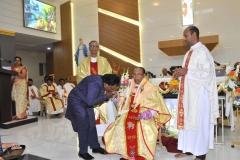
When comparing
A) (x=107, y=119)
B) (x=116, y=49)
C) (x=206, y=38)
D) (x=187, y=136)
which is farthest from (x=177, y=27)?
(x=187, y=136)

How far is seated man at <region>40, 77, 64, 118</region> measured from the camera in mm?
6861

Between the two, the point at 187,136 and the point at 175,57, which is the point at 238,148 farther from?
the point at 175,57

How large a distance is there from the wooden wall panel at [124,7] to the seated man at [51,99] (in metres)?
4.37

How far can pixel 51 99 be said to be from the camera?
6.94m

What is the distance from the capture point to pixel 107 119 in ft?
12.5

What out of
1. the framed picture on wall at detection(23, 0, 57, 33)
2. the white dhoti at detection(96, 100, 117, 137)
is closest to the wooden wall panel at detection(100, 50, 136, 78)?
the framed picture on wall at detection(23, 0, 57, 33)

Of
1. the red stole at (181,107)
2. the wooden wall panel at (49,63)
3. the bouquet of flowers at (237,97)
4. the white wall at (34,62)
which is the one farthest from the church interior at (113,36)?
the wooden wall panel at (49,63)

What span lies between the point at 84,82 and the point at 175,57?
6.23 metres

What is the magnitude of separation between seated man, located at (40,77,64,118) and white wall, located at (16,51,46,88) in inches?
310

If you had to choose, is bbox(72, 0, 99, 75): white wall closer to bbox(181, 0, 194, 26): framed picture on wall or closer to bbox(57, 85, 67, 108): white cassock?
bbox(57, 85, 67, 108): white cassock

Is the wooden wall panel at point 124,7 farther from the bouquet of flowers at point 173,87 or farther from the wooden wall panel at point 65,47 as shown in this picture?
the bouquet of flowers at point 173,87

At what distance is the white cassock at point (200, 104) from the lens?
8.81 ft

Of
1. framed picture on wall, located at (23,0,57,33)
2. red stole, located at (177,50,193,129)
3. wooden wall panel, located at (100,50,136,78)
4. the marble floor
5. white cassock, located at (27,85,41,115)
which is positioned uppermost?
framed picture on wall, located at (23,0,57,33)

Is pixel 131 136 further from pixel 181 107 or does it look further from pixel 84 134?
pixel 181 107
